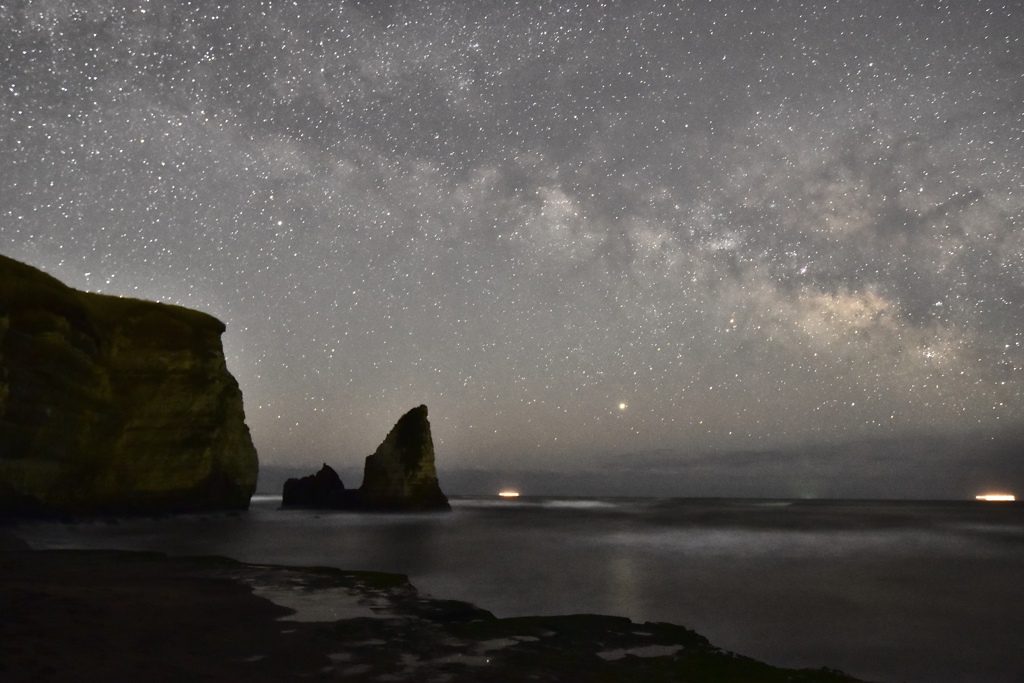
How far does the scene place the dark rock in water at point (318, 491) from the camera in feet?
306

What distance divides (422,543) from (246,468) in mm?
34061

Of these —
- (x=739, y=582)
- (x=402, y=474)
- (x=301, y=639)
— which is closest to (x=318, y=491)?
(x=402, y=474)

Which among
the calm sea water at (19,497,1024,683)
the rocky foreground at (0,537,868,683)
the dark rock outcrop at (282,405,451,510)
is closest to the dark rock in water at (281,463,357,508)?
the dark rock outcrop at (282,405,451,510)

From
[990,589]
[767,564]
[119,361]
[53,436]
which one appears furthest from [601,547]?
[119,361]

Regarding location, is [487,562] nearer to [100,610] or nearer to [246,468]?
[100,610]

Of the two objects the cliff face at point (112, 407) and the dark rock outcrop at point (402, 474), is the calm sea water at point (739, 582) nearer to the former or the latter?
the cliff face at point (112, 407)

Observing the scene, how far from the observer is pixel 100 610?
36.0 ft

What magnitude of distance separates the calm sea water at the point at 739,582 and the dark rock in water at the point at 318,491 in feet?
155

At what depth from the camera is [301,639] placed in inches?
391

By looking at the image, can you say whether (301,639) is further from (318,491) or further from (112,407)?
(318,491)

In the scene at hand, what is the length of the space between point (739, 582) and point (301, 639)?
1968cm

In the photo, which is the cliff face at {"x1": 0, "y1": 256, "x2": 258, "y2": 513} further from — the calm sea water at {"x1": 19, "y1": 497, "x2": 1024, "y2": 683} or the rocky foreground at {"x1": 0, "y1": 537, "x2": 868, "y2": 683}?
the rocky foreground at {"x1": 0, "y1": 537, "x2": 868, "y2": 683}

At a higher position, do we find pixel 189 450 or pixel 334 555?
pixel 189 450

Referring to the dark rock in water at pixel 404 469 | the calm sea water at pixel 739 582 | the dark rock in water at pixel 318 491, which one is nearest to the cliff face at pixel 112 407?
the calm sea water at pixel 739 582
